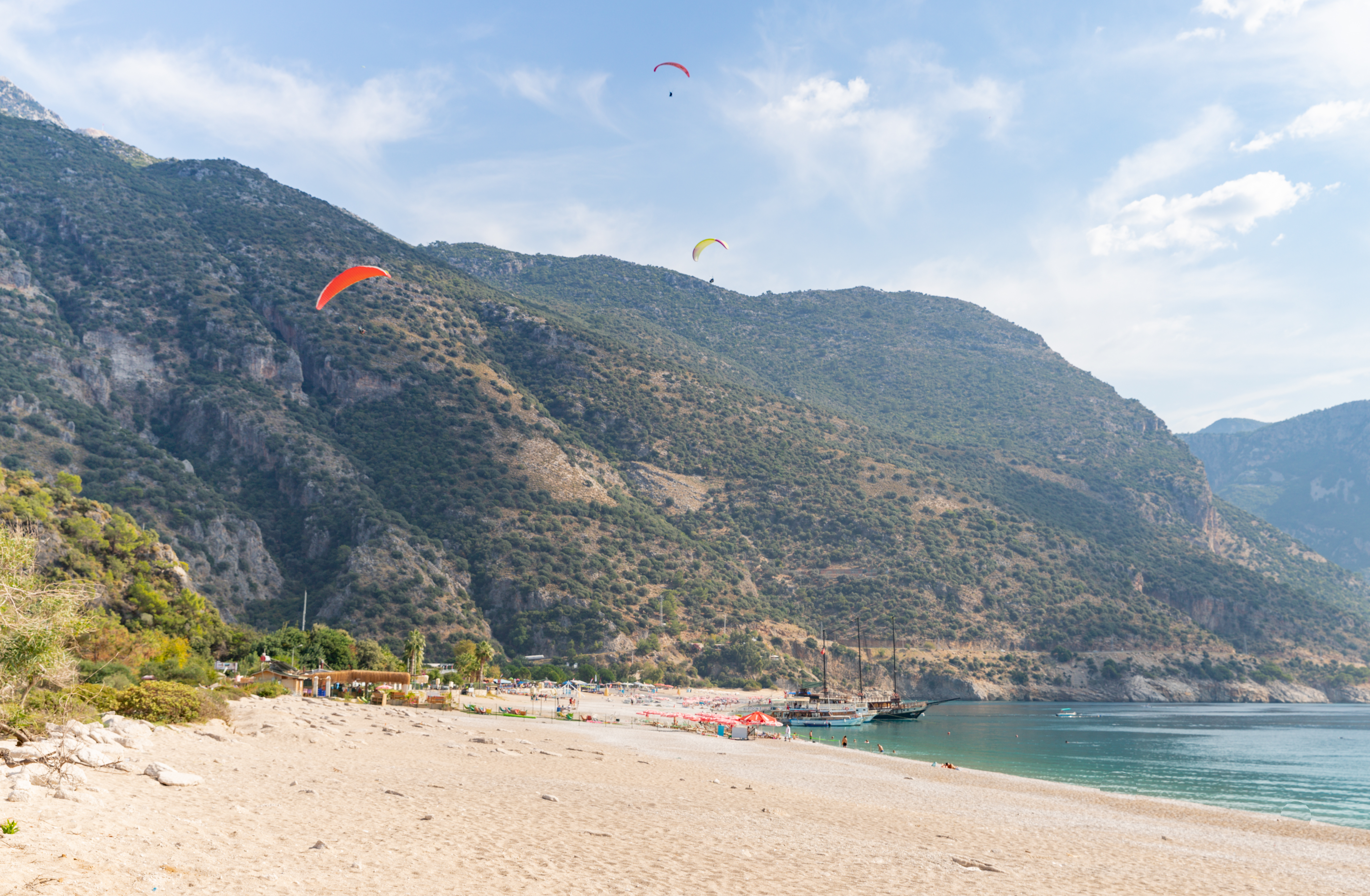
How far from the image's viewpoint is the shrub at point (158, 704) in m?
19.1

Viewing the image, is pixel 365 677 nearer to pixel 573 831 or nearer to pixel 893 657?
pixel 573 831

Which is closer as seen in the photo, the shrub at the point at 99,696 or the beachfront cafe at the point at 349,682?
the shrub at the point at 99,696

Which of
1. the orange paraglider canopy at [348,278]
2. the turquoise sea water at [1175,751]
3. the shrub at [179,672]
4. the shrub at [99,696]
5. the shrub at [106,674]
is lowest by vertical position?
the turquoise sea water at [1175,751]

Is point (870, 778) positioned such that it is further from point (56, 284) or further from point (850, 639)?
point (56, 284)

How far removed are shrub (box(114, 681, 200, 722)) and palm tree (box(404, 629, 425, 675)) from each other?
4276cm

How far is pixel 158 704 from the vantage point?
19.4 m

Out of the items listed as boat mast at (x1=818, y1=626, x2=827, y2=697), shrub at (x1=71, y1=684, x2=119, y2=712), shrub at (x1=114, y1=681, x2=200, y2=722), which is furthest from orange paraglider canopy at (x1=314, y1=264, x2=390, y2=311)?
boat mast at (x1=818, y1=626, x2=827, y2=697)

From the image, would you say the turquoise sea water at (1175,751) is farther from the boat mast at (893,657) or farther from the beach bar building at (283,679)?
the beach bar building at (283,679)

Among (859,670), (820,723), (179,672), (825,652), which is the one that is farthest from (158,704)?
(859,670)

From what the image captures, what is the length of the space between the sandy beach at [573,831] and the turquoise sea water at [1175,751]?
6.03m

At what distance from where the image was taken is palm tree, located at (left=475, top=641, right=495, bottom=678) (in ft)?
212

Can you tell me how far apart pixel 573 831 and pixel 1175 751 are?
161ft

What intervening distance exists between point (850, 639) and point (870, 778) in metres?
67.8

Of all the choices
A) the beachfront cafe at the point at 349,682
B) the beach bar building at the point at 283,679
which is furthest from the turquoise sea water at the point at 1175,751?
the beach bar building at the point at 283,679
